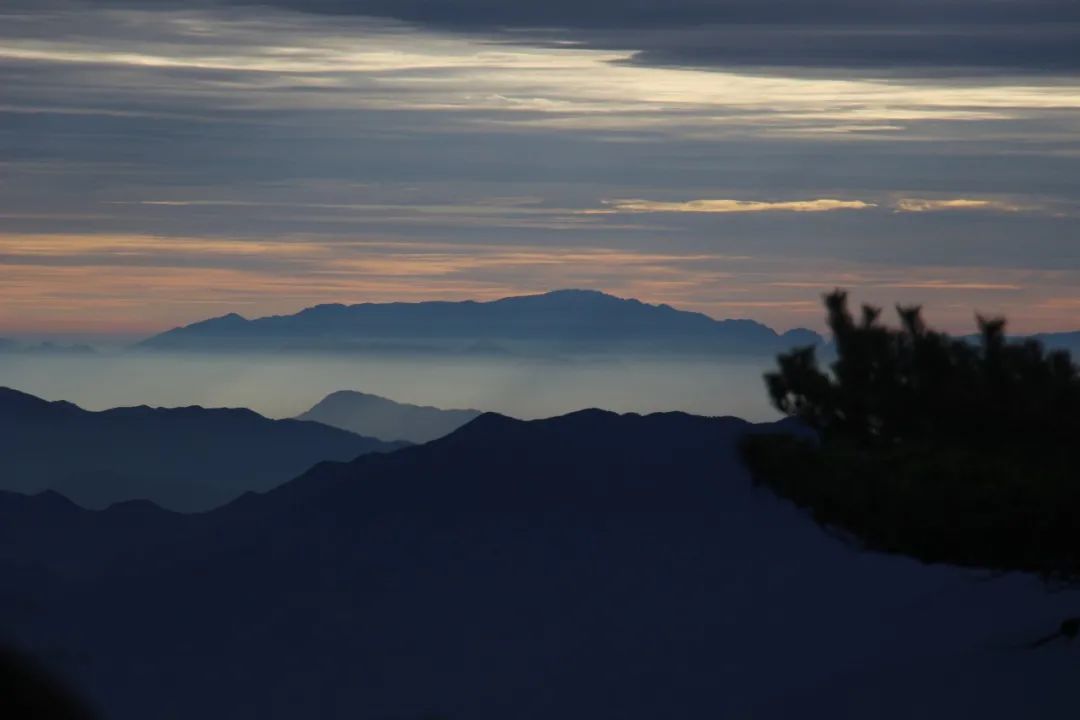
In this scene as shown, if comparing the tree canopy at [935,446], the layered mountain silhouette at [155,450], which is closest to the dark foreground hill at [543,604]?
the tree canopy at [935,446]

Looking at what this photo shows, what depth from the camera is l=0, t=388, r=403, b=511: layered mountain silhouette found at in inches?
3782

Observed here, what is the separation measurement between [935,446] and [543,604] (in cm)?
2648

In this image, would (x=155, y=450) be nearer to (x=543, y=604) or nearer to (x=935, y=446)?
(x=543, y=604)

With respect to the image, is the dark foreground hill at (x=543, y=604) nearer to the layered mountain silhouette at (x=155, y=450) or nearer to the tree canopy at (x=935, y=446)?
the tree canopy at (x=935, y=446)

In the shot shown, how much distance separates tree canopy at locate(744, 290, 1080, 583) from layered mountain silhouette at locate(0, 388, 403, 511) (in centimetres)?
8069

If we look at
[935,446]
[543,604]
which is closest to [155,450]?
[543,604]

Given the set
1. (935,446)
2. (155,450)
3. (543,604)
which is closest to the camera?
(935,446)

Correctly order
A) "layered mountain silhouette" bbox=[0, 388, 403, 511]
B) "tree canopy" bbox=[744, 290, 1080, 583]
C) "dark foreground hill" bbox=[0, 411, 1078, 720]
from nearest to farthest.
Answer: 1. "tree canopy" bbox=[744, 290, 1080, 583]
2. "dark foreground hill" bbox=[0, 411, 1078, 720]
3. "layered mountain silhouette" bbox=[0, 388, 403, 511]

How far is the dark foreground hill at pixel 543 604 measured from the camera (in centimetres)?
3316

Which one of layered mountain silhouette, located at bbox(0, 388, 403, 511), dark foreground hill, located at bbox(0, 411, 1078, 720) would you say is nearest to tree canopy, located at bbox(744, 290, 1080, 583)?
dark foreground hill, located at bbox(0, 411, 1078, 720)

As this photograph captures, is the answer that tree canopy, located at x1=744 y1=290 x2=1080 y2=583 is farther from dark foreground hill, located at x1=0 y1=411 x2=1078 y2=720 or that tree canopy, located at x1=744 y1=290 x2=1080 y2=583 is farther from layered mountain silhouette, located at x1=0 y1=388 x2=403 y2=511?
layered mountain silhouette, located at x1=0 y1=388 x2=403 y2=511

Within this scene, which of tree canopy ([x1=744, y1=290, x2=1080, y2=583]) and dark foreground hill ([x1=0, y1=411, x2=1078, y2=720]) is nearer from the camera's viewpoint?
tree canopy ([x1=744, y1=290, x2=1080, y2=583])

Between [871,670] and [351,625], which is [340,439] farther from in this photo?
[871,670]

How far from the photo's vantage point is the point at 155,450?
107 meters
